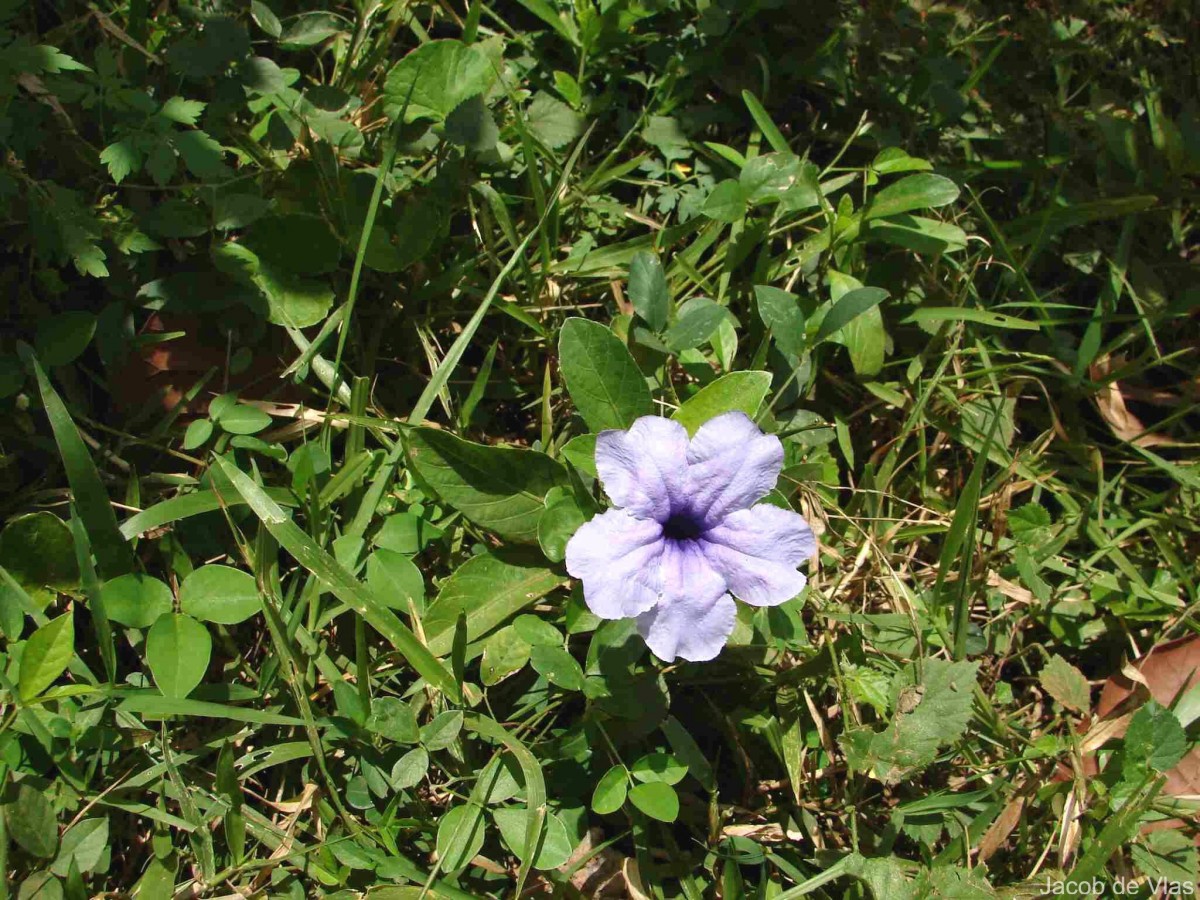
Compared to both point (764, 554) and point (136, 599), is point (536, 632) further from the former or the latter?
point (136, 599)

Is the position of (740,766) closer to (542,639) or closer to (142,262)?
(542,639)

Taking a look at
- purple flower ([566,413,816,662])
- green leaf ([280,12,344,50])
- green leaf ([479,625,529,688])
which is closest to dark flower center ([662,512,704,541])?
purple flower ([566,413,816,662])

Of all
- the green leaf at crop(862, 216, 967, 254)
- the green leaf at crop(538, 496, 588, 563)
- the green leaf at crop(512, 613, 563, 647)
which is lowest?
the green leaf at crop(512, 613, 563, 647)

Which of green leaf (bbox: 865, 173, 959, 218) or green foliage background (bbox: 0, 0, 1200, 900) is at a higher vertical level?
green leaf (bbox: 865, 173, 959, 218)

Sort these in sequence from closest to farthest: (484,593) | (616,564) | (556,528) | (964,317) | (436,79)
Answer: (616,564) → (556,528) → (484,593) → (436,79) → (964,317)

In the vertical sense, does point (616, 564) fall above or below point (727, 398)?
below

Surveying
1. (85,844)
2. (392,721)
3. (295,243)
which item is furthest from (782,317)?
(85,844)

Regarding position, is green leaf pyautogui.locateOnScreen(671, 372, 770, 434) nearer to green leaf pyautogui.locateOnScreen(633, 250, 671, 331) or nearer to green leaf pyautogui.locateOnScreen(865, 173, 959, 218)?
green leaf pyautogui.locateOnScreen(633, 250, 671, 331)
